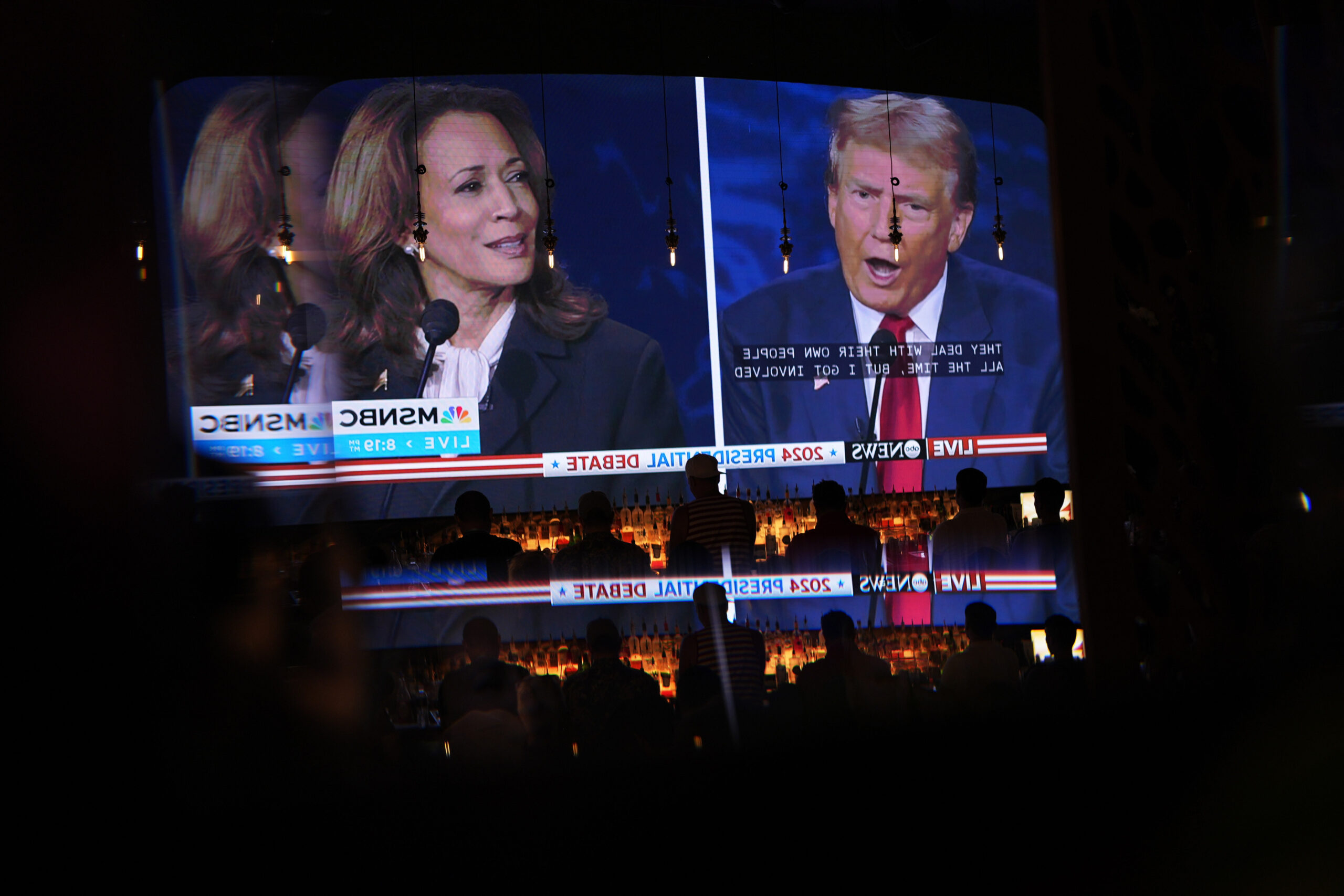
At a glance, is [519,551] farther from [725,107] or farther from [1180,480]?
[725,107]

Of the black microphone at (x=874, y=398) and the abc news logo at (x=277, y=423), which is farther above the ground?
the black microphone at (x=874, y=398)

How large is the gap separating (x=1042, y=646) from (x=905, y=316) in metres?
4.23

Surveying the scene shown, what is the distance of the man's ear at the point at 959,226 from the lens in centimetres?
835

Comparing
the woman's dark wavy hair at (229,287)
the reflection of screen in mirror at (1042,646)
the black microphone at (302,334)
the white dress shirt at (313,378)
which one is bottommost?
the reflection of screen in mirror at (1042,646)

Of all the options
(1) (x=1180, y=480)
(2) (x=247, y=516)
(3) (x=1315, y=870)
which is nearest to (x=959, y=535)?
(1) (x=1180, y=480)

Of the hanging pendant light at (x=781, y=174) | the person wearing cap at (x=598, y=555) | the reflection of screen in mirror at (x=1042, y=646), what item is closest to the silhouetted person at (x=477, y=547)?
the person wearing cap at (x=598, y=555)

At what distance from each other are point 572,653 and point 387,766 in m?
2.60

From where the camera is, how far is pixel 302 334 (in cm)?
155

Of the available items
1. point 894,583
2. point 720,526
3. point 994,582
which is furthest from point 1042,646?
point 720,526

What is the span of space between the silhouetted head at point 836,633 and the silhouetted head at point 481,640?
1130 millimetres

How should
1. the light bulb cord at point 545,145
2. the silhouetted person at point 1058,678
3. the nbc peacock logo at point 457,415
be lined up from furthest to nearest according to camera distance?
1. the light bulb cord at point 545,145
2. the nbc peacock logo at point 457,415
3. the silhouetted person at point 1058,678

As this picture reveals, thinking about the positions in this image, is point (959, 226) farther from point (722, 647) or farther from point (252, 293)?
point (252, 293)

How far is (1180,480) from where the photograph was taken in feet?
10.2

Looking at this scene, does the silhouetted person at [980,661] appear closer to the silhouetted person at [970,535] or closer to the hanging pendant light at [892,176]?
the silhouetted person at [970,535]
